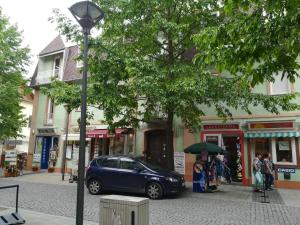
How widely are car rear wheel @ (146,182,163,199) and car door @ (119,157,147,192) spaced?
0.88 ft

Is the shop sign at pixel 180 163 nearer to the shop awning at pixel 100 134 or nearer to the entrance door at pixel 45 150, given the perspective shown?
the shop awning at pixel 100 134

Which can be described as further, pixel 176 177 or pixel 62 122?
pixel 62 122

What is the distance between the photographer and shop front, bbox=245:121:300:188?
600 inches

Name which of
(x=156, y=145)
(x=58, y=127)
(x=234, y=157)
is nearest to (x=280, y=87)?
(x=234, y=157)

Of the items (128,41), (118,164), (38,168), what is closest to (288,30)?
(118,164)

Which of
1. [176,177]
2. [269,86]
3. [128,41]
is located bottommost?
[176,177]

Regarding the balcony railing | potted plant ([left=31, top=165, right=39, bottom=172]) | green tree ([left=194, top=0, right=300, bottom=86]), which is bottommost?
potted plant ([left=31, top=165, right=39, bottom=172])

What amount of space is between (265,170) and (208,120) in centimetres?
467

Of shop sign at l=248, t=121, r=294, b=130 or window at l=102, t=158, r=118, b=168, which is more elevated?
shop sign at l=248, t=121, r=294, b=130

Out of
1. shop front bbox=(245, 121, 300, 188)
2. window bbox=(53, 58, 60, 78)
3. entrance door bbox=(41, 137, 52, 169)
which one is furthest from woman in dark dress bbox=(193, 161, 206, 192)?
window bbox=(53, 58, 60, 78)

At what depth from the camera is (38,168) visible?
23.2 metres

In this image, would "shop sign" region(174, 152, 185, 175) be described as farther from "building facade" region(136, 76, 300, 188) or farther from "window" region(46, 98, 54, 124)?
"window" region(46, 98, 54, 124)

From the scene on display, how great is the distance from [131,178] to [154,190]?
3.56 ft

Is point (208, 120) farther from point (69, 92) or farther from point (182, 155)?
point (69, 92)
